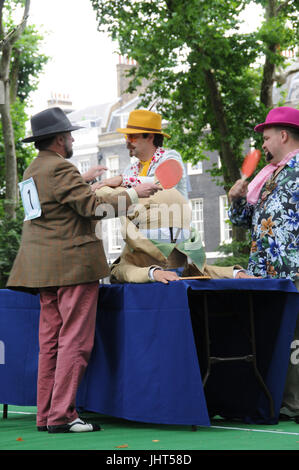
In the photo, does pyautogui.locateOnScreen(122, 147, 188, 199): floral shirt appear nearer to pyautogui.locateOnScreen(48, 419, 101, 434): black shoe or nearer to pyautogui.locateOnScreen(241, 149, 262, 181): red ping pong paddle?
pyautogui.locateOnScreen(241, 149, 262, 181): red ping pong paddle


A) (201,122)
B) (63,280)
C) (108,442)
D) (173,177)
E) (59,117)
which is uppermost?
(201,122)

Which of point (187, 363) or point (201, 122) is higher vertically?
point (201, 122)

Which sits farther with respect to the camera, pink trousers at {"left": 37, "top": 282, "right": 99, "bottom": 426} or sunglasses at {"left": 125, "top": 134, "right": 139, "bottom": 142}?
sunglasses at {"left": 125, "top": 134, "right": 139, "bottom": 142}

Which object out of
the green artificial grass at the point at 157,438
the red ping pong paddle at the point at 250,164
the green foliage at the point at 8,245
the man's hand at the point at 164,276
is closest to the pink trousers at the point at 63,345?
the green artificial grass at the point at 157,438

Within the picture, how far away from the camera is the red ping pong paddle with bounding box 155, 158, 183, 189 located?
439 cm

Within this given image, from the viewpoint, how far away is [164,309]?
166 inches

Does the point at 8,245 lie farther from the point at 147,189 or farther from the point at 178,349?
the point at 178,349

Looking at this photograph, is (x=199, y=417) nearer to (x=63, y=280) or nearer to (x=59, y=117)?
(x=63, y=280)

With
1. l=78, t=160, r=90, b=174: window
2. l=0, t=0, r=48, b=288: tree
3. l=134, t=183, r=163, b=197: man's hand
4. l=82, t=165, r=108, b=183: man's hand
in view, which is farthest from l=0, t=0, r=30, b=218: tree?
l=78, t=160, r=90, b=174: window

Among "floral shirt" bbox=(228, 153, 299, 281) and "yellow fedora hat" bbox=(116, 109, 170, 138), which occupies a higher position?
"yellow fedora hat" bbox=(116, 109, 170, 138)

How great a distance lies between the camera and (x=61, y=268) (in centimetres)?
443
